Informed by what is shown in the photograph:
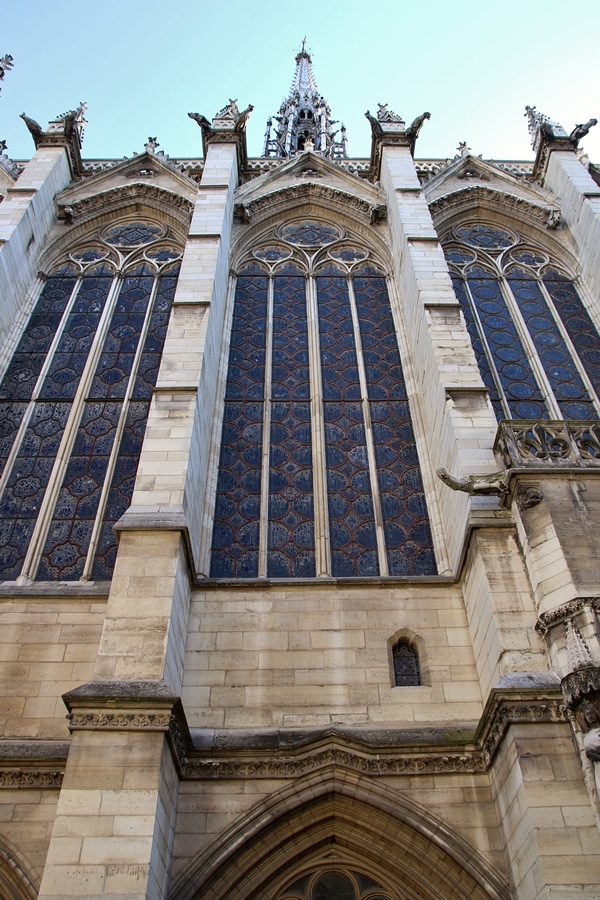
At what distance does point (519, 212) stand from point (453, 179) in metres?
1.65

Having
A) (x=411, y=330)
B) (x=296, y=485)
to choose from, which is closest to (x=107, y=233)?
(x=411, y=330)

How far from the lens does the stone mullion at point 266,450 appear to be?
9180 mm

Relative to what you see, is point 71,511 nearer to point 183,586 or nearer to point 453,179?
point 183,586

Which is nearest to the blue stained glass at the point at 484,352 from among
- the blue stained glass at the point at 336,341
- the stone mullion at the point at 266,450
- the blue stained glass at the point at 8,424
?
the blue stained glass at the point at 336,341

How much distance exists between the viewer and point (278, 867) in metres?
6.63

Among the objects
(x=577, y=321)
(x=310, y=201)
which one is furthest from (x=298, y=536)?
(x=310, y=201)

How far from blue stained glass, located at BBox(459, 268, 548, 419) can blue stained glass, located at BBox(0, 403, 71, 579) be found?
605 centimetres

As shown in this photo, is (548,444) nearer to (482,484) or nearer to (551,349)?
(482,484)

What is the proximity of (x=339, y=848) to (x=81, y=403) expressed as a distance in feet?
22.3

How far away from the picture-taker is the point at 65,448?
34.4 feet

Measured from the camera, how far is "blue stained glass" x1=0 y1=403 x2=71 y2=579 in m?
9.30

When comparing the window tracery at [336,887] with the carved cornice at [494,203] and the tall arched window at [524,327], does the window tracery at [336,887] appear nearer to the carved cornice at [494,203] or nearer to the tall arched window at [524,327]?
the tall arched window at [524,327]

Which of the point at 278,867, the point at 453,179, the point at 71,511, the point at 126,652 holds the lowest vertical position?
the point at 278,867

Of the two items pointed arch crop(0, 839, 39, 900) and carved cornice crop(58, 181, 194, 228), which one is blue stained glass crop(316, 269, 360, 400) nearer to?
carved cornice crop(58, 181, 194, 228)
